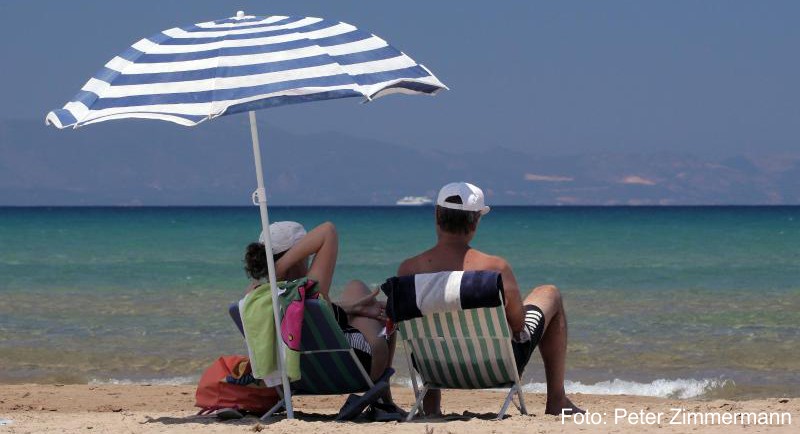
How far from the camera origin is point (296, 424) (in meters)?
5.14

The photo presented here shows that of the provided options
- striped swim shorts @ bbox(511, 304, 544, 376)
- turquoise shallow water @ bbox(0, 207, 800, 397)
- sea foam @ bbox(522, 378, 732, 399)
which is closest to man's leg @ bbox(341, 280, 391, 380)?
striped swim shorts @ bbox(511, 304, 544, 376)

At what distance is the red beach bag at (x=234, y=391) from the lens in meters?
5.56

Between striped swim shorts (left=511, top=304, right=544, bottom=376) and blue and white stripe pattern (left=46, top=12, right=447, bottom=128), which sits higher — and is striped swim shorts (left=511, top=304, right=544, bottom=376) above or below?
below

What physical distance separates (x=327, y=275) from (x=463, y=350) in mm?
693

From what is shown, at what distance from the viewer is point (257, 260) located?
5.20 meters

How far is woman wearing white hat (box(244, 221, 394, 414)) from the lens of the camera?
5066 mm

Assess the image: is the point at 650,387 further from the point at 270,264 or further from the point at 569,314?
the point at 569,314

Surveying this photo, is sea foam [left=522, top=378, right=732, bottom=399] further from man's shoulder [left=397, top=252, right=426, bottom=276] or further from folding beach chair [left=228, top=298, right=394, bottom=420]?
man's shoulder [left=397, top=252, right=426, bottom=276]

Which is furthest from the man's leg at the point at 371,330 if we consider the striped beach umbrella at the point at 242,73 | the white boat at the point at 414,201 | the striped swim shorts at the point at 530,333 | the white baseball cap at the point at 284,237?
the white boat at the point at 414,201

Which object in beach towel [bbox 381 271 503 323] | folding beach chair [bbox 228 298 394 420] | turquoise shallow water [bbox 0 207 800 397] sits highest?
beach towel [bbox 381 271 503 323]

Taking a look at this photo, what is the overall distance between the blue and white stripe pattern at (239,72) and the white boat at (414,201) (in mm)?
182167

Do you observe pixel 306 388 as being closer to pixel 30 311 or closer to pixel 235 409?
pixel 235 409

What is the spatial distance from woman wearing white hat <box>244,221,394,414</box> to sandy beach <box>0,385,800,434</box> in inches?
13.4

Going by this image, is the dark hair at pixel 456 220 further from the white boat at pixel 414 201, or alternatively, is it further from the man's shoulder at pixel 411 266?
the white boat at pixel 414 201
